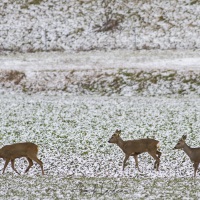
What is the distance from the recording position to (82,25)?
38.9 meters

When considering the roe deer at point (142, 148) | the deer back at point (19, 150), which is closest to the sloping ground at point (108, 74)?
the roe deer at point (142, 148)

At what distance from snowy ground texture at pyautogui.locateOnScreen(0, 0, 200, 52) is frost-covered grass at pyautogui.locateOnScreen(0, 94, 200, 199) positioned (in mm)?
8235

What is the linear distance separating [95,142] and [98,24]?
20852 mm

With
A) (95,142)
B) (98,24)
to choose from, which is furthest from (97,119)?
(98,24)

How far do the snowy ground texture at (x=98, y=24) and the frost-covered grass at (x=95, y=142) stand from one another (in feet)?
27.0

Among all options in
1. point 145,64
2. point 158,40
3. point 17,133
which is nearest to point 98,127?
point 17,133

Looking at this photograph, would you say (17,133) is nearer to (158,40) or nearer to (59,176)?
(59,176)

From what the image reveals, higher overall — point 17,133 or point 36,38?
point 36,38

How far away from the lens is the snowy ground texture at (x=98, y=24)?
36750 millimetres

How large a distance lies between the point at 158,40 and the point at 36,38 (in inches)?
346

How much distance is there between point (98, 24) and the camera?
38.8m

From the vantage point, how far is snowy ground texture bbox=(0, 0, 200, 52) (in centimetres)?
3675

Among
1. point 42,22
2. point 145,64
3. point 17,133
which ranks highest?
point 42,22

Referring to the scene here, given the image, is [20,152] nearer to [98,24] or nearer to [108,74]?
[108,74]
